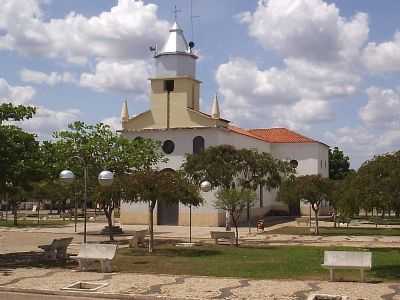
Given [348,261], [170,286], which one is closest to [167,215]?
[348,261]

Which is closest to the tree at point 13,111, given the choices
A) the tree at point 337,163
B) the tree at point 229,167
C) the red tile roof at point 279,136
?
the tree at point 229,167

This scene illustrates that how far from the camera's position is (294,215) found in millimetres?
57906

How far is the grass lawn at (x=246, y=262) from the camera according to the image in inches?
683

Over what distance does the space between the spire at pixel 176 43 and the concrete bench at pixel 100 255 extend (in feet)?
107

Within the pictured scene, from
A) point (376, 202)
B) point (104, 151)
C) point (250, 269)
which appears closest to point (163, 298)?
point (250, 269)

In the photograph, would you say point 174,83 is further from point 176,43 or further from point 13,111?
point 13,111

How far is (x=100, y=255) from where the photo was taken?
58.2 ft

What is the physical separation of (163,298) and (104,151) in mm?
21598

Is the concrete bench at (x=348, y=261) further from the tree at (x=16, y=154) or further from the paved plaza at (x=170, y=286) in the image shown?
the tree at (x=16, y=154)

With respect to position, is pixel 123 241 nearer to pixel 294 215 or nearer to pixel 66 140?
pixel 66 140

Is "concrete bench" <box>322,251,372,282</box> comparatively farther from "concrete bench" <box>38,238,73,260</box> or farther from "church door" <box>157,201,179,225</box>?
"church door" <box>157,201,179,225</box>

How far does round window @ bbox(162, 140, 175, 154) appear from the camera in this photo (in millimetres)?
47444

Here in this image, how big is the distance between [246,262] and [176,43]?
1230 inches

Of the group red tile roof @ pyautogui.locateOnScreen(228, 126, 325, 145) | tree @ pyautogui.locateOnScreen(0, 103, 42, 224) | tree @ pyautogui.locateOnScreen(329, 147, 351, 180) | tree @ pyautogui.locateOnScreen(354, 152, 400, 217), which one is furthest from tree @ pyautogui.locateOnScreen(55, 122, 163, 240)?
tree @ pyautogui.locateOnScreen(329, 147, 351, 180)
